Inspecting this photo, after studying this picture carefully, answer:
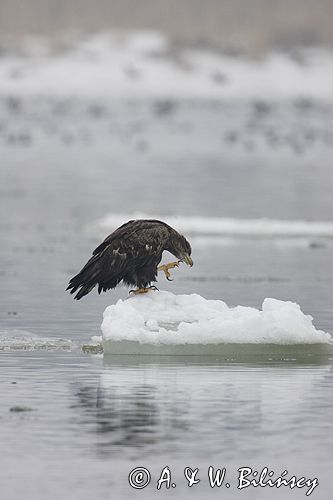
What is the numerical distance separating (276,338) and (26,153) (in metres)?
54.2

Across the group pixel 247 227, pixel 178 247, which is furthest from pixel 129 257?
pixel 247 227

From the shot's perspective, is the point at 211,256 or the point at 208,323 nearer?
the point at 208,323

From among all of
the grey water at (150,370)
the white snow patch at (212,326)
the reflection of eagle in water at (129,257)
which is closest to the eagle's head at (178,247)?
the reflection of eagle in water at (129,257)

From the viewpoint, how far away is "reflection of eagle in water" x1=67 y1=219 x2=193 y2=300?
52.0 feet

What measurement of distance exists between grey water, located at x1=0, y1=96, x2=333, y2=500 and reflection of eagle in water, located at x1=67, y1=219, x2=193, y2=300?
68cm

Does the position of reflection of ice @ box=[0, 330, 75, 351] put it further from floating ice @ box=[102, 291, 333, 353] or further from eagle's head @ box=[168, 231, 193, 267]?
eagle's head @ box=[168, 231, 193, 267]

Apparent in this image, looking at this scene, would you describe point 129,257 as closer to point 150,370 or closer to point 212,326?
point 212,326

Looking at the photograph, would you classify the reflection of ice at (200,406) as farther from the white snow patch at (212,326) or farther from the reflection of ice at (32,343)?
the reflection of ice at (32,343)

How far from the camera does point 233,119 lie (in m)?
116

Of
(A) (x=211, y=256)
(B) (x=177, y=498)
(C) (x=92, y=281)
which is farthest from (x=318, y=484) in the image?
(A) (x=211, y=256)

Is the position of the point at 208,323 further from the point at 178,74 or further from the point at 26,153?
the point at 178,74

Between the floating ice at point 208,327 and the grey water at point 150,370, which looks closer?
the grey water at point 150,370

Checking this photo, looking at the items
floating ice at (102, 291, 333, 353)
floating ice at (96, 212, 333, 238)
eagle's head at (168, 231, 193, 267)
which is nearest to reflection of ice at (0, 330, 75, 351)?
floating ice at (102, 291, 333, 353)

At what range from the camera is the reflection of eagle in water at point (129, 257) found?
1586 cm
